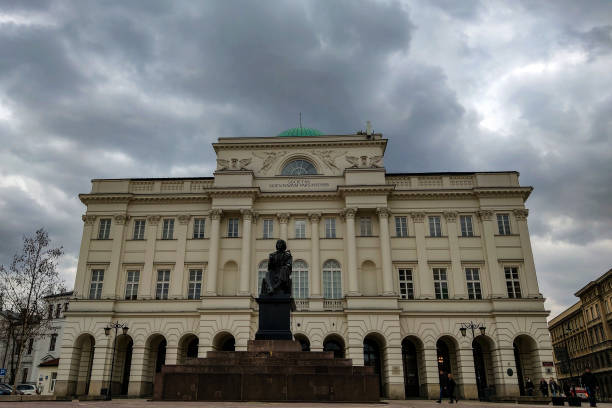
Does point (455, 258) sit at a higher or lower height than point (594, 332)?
higher

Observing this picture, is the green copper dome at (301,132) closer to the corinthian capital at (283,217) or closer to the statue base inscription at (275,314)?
the corinthian capital at (283,217)

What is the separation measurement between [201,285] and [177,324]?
325cm

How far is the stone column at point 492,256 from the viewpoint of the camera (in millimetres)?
35281

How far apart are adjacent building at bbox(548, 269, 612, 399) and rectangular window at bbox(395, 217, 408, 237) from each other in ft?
99.9

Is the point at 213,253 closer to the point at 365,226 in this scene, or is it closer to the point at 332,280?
the point at 332,280

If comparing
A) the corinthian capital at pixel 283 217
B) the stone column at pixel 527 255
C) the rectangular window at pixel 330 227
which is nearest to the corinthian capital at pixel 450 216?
the stone column at pixel 527 255

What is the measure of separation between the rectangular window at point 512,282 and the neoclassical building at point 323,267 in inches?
2.9

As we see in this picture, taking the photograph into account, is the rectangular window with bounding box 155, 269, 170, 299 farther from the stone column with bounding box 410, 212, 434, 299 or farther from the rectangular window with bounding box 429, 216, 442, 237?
the rectangular window with bounding box 429, 216, 442, 237

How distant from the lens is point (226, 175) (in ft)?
127

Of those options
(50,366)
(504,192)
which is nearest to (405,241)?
(504,192)

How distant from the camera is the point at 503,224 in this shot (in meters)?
37.4

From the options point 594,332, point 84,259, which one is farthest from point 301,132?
point 594,332

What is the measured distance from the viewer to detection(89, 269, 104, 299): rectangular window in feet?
122

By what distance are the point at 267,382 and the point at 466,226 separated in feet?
83.9
